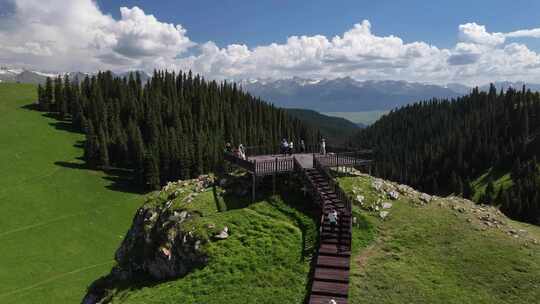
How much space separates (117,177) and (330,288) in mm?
111361

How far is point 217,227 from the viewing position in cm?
2894

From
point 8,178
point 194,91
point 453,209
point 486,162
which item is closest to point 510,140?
point 486,162

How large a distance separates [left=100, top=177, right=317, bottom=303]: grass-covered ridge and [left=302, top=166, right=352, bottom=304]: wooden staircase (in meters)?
1.03

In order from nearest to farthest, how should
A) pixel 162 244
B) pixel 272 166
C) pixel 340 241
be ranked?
1. pixel 340 241
2. pixel 162 244
3. pixel 272 166

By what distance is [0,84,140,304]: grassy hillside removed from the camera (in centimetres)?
6228

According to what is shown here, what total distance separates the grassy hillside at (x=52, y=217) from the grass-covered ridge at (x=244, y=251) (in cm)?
3879

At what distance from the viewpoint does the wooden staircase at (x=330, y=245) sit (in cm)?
2231

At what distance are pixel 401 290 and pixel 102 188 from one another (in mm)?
103507

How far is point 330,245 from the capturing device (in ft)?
88.1

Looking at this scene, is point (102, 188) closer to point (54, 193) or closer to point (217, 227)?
point (54, 193)

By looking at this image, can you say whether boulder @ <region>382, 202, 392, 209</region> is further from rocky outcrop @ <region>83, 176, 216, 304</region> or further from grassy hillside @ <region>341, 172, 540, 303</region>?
rocky outcrop @ <region>83, 176, 216, 304</region>

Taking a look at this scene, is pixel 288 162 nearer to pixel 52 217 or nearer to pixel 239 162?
pixel 239 162

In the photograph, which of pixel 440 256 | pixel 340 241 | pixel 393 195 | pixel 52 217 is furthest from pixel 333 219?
pixel 52 217

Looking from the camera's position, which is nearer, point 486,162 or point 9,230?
point 9,230
